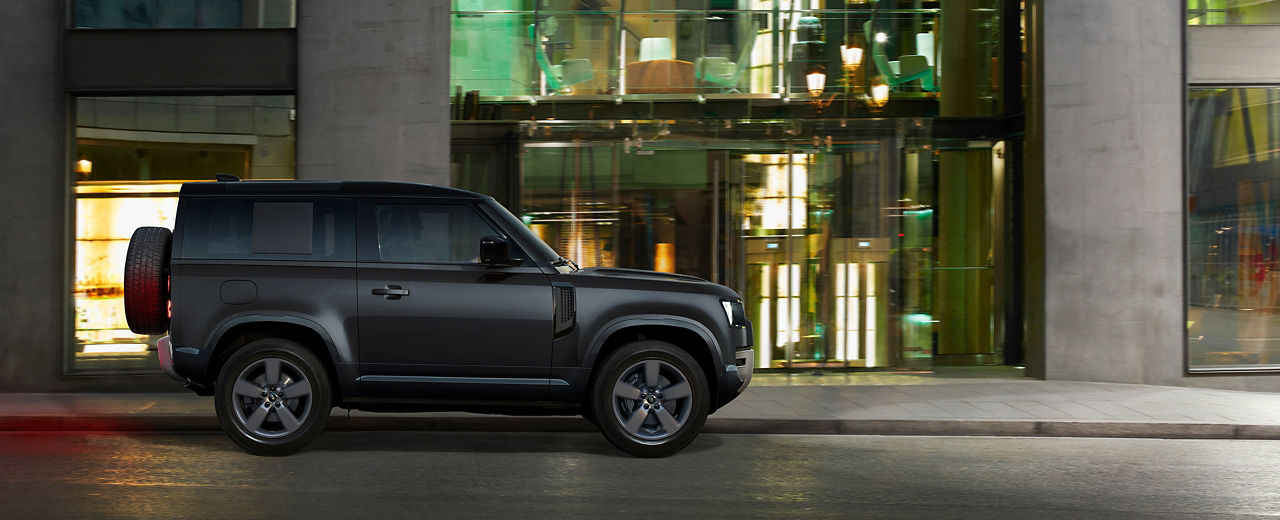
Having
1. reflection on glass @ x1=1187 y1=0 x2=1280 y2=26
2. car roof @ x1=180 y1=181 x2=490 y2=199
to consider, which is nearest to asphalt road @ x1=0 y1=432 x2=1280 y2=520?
car roof @ x1=180 y1=181 x2=490 y2=199

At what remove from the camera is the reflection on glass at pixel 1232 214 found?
13.1m

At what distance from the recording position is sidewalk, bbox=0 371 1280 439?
9.59m

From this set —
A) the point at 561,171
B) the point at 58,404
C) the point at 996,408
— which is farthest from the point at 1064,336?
the point at 58,404

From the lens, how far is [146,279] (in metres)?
8.09

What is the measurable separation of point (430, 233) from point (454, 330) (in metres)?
0.74

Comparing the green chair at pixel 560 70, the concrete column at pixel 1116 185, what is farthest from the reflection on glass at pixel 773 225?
the concrete column at pixel 1116 185

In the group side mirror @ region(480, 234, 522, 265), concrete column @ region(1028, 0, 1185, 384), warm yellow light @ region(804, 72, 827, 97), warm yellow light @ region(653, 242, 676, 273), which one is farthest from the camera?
warm yellow light @ region(804, 72, 827, 97)

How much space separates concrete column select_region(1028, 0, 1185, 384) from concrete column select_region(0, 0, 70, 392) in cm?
1091

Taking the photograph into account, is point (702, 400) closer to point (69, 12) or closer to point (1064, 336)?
point (1064, 336)

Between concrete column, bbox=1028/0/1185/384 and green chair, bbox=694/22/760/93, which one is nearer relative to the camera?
concrete column, bbox=1028/0/1185/384

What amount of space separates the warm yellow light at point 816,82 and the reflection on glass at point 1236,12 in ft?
14.2

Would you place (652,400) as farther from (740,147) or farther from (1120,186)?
(1120,186)

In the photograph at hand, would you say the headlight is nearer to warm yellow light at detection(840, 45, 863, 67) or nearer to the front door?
the front door

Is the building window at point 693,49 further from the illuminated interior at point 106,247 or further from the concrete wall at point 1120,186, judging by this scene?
the illuminated interior at point 106,247
